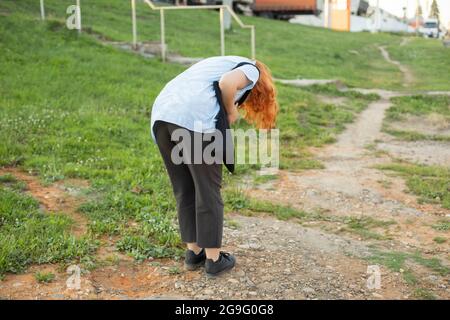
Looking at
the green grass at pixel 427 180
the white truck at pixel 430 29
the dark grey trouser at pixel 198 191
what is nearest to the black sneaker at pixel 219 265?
the dark grey trouser at pixel 198 191

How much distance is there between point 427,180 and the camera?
6.86 m

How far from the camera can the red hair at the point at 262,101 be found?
151 inches

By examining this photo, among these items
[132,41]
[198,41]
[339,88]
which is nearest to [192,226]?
[339,88]

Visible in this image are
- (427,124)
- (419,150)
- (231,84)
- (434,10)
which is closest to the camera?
(231,84)

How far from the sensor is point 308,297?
3.68 meters

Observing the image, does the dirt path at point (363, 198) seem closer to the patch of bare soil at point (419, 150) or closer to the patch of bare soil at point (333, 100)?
the patch of bare soil at point (419, 150)

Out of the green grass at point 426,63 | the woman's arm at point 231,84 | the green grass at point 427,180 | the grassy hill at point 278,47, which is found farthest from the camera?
the grassy hill at point 278,47

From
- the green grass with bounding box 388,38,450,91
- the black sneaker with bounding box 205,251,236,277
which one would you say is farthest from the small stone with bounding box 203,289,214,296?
the green grass with bounding box 388,38,450,91

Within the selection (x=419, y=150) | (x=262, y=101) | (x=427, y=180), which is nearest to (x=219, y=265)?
(x=262, y=101)

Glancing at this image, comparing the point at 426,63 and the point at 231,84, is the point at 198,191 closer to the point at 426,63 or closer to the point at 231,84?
the point at 231,84

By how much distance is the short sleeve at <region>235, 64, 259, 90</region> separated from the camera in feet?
12.0

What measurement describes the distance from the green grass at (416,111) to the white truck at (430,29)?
3981 cm

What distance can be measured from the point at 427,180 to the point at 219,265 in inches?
151

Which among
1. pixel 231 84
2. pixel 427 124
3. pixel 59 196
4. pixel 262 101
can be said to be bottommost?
pixel 427 124
